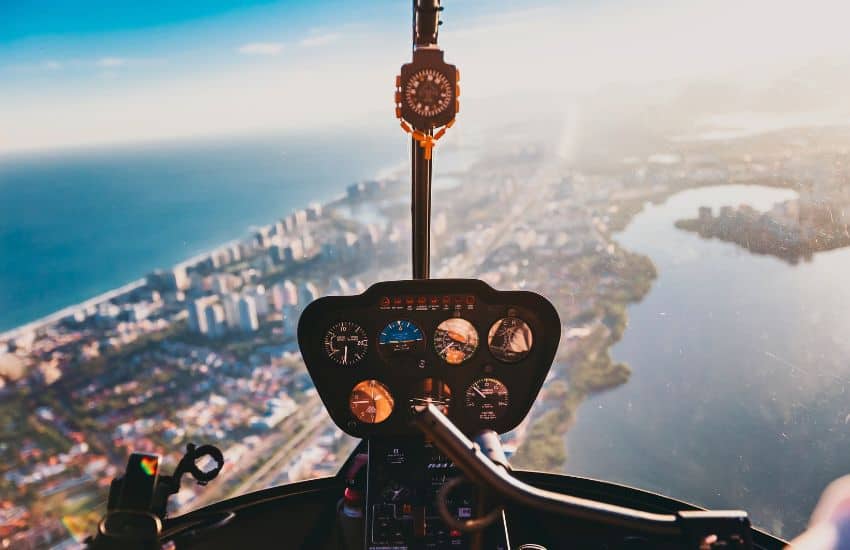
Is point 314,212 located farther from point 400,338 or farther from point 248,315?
point 400,338

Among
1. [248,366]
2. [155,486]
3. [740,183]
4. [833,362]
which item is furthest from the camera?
[248,366]

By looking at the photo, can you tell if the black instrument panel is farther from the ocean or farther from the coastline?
the ocean

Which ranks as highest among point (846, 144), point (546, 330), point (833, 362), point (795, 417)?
point (846, 144)

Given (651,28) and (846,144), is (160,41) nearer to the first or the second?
(651,28)

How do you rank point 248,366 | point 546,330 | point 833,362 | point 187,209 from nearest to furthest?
point 546,330 → point 833,362 → point 248,366 → point 187,209

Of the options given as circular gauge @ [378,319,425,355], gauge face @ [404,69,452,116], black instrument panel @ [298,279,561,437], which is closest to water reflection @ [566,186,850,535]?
black instrument panel @ [298,279,561,437]

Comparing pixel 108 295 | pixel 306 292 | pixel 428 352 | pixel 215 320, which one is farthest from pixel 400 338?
pixel 108 295

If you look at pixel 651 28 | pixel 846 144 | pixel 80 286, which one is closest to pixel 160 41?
pixel 80 286
